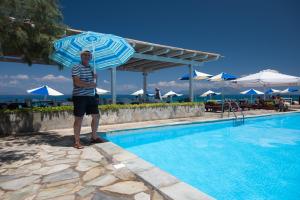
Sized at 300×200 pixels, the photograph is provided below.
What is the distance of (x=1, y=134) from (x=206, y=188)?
18.0ft

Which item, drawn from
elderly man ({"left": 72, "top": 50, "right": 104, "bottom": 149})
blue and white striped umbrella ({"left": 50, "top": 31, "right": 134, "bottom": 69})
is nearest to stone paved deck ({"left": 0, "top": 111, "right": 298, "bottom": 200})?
elderly man ({"left": 72, "top": 50, "right": 104, "bottom": 149})

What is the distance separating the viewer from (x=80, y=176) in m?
3.12

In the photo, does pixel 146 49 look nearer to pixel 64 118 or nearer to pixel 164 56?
pixel 164 56

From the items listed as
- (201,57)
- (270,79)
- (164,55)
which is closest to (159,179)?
(164,55)

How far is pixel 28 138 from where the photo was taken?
5.72m

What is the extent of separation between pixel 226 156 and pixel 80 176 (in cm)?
401

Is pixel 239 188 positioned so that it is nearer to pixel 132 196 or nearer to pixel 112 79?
pixel 132 196

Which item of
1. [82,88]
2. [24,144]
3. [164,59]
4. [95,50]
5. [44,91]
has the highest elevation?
[164,59]

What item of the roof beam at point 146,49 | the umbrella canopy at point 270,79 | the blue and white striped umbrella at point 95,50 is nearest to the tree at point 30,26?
the blue and white striped umbrella at point 95,50

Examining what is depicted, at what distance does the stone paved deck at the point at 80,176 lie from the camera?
2.56 meters

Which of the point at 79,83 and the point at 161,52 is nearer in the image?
the point at 79,83

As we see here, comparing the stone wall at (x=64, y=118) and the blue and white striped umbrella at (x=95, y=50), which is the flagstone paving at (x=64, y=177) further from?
the stone wall at (x=64, y=118)

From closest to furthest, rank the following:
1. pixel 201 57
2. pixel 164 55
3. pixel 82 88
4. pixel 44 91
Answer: pixel 82 88, pixel 164 55, pixel 201 57, pixel 44 91

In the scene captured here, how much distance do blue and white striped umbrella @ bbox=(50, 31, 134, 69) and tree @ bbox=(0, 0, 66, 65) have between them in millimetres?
274
